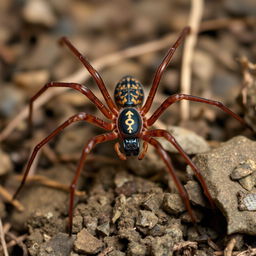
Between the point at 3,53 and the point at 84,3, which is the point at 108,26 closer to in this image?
the point at 84,3

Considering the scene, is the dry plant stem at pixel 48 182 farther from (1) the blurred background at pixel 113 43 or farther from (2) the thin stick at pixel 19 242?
(1) the blurred background at pixel 113 43

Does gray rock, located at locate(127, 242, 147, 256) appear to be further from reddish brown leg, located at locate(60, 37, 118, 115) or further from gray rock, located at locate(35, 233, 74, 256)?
reddish brown leg, located at locate(60, 37, 118, 115)

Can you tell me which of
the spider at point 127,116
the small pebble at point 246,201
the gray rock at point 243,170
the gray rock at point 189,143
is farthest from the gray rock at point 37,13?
the small pebble at point 246,201

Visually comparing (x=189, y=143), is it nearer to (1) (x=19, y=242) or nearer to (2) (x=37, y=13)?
(1) (x=19, y=242)

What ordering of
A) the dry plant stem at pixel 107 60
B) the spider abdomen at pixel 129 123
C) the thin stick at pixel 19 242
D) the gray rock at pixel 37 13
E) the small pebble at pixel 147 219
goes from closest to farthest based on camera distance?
the small pebble at pixel 147 219, the thin stick at pixel 19 242, the spider abdomen at pixel 129 123, the dry plant stem at pixel 107 60, the gray rock at pixel 37 13

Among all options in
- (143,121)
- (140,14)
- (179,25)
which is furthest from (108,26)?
(143,121)

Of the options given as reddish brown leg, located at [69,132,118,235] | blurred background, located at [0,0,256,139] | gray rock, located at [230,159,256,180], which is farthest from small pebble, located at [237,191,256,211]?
blurred background, located at [0,0,256,139]

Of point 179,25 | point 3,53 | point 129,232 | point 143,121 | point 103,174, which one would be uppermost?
point 179,25

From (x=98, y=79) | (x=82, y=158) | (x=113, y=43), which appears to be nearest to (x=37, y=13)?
(x=113, y=43)
